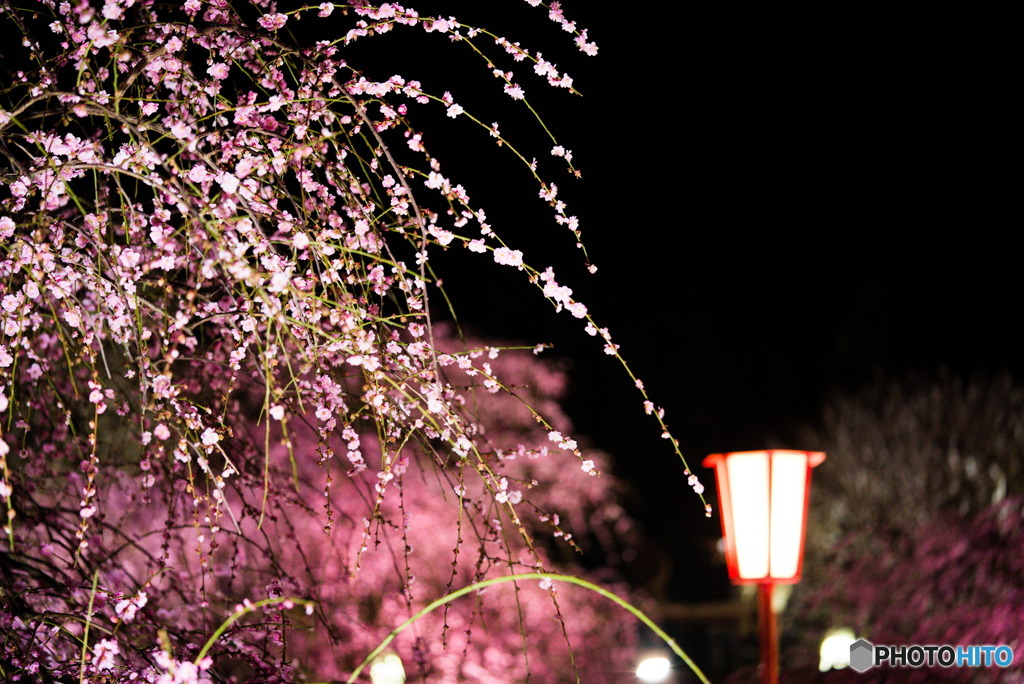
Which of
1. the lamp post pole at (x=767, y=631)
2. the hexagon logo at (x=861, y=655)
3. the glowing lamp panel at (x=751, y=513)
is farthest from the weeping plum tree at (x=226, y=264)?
the hexagon logo at (x=861, y=655)

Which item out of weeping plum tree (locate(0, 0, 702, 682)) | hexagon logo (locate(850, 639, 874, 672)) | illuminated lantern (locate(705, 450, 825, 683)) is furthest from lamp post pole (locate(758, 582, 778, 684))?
hexagon logo (locate(850, 639, 874, 672))

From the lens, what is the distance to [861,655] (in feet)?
14.0

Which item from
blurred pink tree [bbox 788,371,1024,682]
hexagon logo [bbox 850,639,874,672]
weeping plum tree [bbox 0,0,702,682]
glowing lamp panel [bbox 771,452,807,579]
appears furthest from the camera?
blurred pink tree [bbox 788,371,1024,682]

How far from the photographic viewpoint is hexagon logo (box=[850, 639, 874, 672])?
4.12 metres

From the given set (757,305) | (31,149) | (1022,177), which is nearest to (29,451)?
(31,149)

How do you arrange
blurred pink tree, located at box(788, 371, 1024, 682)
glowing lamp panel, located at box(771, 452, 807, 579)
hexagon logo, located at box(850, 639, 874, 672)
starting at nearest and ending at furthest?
glowing lamp panel, located at box(771, 452, 807, 579), hexagon logo, located at box(850, 639, 874, 672), blurred pink tree, located at box(788, 371, 1024, 682)

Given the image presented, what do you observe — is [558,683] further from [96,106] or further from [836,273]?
[836,273]

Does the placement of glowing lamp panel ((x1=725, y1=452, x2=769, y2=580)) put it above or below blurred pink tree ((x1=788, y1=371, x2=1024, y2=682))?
below

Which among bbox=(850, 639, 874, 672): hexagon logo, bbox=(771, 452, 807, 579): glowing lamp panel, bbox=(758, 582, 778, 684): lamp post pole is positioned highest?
bbox=(771, 452, 807, 579): glowing lamp panel

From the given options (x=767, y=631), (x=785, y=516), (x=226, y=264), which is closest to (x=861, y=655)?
(x=767, y=631)

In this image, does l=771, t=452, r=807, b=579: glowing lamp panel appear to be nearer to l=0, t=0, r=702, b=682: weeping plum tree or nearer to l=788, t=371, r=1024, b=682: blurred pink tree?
l=0, t=0, r=702, b=682: weeping plum tree

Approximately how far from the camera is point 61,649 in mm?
2137

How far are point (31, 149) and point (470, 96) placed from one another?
120 centimetres

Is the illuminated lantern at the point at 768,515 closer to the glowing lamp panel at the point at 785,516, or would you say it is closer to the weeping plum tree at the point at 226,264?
the glowing lamp panel at the point at 785,516
